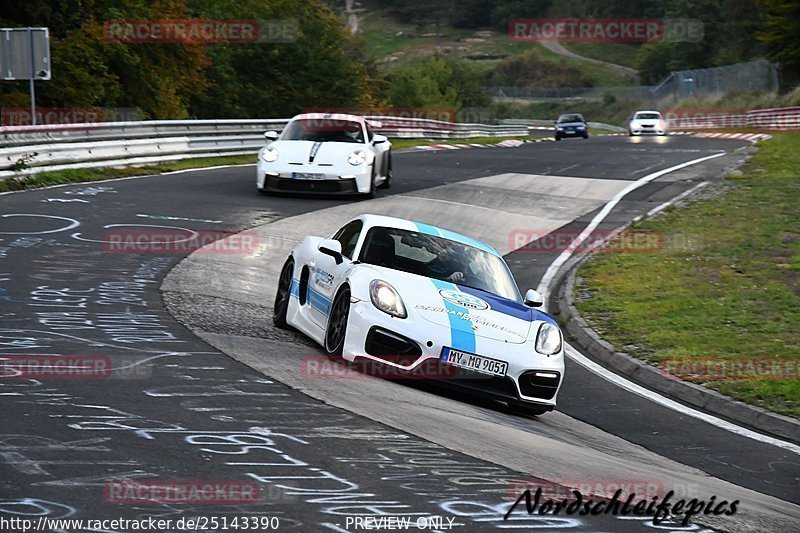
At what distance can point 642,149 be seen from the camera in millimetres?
34594

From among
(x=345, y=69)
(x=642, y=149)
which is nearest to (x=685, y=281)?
(x=642, y=149)

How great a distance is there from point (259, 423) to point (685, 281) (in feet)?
32.3

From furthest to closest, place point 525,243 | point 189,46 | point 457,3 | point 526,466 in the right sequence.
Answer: point 457,3 < point 189,46 < point 525,243 < point 526,466

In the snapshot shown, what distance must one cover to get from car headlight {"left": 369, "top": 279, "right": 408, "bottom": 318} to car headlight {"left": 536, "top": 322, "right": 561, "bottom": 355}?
3.67ft

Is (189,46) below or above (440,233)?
above

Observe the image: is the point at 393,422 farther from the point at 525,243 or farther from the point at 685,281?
the point at 525,243

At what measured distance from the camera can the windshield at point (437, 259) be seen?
9.63m

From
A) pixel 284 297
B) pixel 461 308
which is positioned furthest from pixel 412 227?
pixel 461 308

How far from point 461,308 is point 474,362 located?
56 cm

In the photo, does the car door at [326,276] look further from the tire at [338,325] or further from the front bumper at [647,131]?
the front bumper at [647,131]

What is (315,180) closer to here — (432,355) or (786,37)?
(432,355)

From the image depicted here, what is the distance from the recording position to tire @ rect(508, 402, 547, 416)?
863cm

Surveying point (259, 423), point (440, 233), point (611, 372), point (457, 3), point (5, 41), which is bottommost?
point (611, 372)

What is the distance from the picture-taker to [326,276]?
975 centimetres
